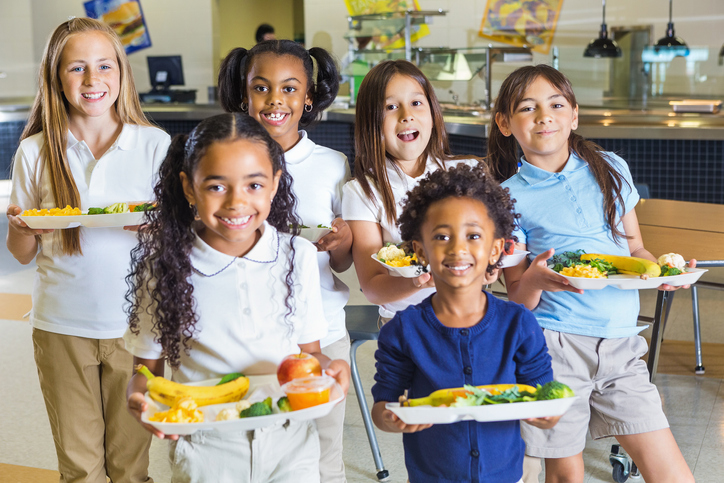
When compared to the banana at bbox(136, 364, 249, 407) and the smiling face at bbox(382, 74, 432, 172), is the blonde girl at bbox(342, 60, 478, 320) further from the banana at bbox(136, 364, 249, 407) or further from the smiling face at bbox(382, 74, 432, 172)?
the banana at bbox(136, 364, 249, 407)

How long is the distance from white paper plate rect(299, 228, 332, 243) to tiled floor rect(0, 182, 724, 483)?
1022mm

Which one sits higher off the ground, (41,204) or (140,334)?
(41,204)

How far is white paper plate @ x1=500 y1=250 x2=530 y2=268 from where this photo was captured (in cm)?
146

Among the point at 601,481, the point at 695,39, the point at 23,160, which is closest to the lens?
the point at 23,160

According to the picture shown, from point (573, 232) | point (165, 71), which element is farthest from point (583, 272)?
point (165, 71)

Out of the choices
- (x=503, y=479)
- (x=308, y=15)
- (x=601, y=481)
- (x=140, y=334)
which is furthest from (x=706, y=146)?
(x=308, y=15)

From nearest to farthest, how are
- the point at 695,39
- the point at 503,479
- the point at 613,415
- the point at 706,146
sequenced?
the point at 503,479
the point at 613,415
the point at 706,146
the point at 695,39

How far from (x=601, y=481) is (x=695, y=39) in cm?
534

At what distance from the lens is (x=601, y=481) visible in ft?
7.02

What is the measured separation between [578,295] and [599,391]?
22cm

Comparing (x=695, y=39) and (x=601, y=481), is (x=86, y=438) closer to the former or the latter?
(x=601, y=481)

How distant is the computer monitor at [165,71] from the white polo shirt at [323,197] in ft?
18.7

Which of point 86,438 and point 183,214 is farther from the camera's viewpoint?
point 86,438

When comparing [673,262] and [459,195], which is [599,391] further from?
[459,195]
